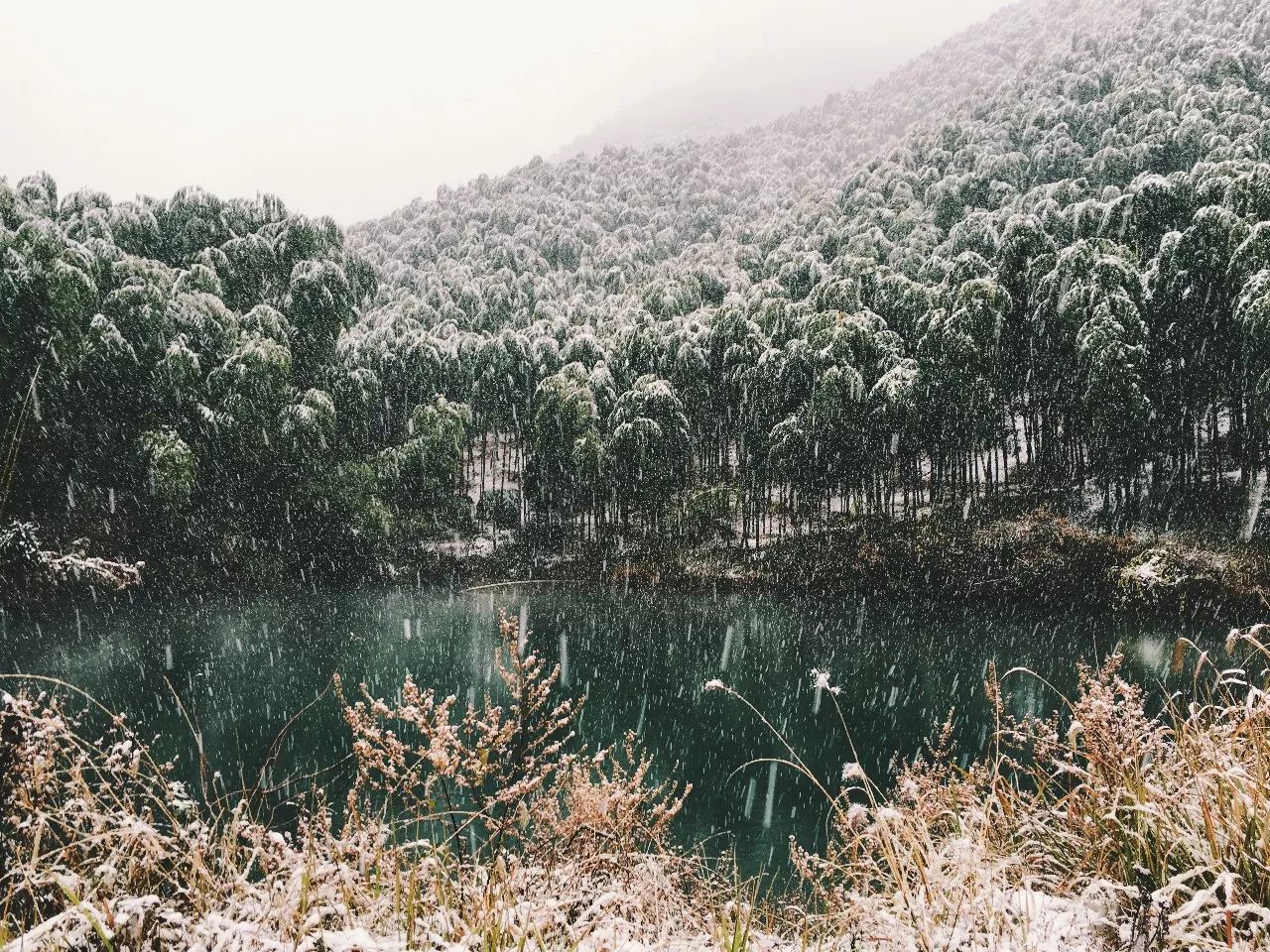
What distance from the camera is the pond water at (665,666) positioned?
9.19 m

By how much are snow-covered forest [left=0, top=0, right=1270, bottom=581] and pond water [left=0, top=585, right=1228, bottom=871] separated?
15.4 feet

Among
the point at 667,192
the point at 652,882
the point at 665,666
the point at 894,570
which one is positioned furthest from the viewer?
the point at 667,192

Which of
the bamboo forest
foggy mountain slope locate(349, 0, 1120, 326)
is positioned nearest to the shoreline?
the bamboo forest

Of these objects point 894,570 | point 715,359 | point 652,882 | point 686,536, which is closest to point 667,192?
point 715,359

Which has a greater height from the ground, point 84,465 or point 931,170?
point 931,170

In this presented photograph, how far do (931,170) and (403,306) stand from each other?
1094 inches

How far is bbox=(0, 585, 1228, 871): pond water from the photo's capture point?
919 centimetres

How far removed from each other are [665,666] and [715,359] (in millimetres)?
13423

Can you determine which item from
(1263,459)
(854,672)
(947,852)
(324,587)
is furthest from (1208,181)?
(324,587)

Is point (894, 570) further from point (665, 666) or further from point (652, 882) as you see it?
point (652, 882)

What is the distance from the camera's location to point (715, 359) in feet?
78.8

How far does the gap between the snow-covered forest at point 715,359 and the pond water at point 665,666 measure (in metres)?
4.70

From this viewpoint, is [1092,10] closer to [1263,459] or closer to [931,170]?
[931,170]

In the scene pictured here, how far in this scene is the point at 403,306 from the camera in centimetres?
3125
